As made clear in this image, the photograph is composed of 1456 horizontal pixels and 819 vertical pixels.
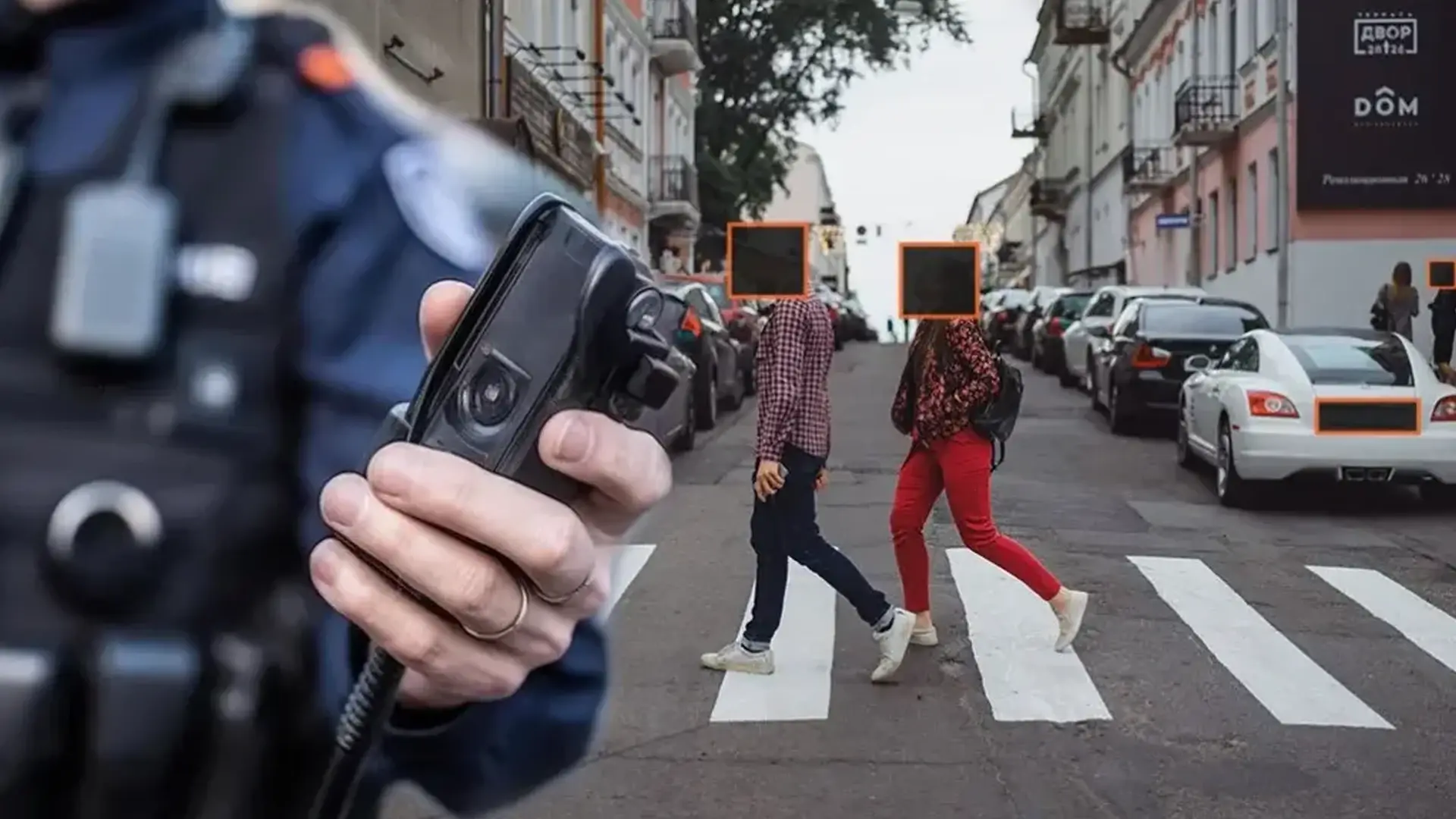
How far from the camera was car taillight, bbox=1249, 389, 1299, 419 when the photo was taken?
12.6 metres

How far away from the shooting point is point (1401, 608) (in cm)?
912

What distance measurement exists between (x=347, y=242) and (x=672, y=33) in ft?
131

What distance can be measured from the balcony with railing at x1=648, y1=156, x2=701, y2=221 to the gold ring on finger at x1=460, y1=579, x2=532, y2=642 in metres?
39.6

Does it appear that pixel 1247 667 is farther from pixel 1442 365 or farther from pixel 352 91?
pixel 1442 365

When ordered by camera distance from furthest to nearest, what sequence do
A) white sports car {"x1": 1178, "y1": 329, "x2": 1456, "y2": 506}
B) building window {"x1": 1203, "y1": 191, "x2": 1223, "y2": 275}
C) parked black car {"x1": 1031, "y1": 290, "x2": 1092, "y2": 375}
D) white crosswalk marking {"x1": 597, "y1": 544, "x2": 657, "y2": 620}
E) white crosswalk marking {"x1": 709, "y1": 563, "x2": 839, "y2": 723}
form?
building window {"x1": 1203, "y1": 191, "x2": 1223, "y2": 275}, parked black car {"x1": 1031, "y1": 290, "x2": 1092, "y2": 375}, white sports car {"x1": 1178, "y1": 329, "x2": 1456, "y2": 506}, white crosswalk marking {"x1": 709, "y1": 563, "x2": 839, "y2": 723}, white crosswalk marking {"x1": 597, "y1": 544, "x2": 657, "y2": 620}

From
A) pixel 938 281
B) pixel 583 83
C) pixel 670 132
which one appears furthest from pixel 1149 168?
pixel 938 281

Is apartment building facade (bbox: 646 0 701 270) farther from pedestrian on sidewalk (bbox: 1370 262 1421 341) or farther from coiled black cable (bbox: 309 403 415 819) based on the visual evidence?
coiled black cable (bbox: 309 403 415 819)

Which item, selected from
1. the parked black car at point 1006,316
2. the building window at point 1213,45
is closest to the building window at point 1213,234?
the building window at point 1213,45

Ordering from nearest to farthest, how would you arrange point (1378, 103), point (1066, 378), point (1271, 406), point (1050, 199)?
point (1271, 406) < point (1378, 103) < point (1066, 378) < point (1050, 199)

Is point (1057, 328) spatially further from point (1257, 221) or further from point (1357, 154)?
point (1357, 154)

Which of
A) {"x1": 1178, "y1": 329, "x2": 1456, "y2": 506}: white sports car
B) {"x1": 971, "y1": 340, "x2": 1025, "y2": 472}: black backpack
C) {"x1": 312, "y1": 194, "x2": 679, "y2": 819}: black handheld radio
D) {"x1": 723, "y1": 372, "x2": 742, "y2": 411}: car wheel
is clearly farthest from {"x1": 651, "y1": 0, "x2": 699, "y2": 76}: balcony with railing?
{"x1": 312, "y1": 194, "x2": 679, "y2": 819}: black handheld radio

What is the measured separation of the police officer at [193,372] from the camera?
1207 millimetres

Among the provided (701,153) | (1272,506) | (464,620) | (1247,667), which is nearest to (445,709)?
(464,620)

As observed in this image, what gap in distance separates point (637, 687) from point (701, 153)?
4210cm
